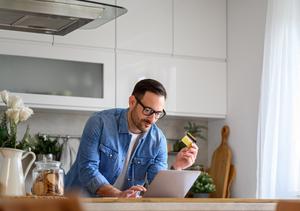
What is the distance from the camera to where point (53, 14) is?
9.81 feet

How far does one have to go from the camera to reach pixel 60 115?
15.1 feet

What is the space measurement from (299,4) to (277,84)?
527 millimetres

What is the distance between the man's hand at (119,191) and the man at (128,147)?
122 millimetres

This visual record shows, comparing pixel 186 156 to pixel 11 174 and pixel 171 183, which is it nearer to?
pixel 171 183

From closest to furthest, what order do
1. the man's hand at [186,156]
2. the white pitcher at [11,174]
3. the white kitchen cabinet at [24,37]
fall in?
the white pitcher at [11,174] → the man's hand at [186,156] → the white kitchen cabinet at [24,37]

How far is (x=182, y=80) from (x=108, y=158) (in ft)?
5.39

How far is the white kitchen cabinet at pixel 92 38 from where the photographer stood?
4.29 meters

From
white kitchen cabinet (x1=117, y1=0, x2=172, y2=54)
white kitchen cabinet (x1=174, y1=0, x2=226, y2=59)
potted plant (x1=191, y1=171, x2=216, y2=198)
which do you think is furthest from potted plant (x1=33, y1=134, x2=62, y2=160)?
white kitchen cabinet (x1=174, y1=0, x2=226, y2=59)

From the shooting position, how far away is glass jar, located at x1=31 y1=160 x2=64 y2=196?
93.7 inches

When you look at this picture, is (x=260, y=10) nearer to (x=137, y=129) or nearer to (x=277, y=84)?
(x=277, y=84)

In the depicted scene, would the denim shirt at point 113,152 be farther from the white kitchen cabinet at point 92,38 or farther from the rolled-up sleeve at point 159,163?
the white kitchen cabinet at point 92,38

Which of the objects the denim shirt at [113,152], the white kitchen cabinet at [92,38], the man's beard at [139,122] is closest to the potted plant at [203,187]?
the white kitchen cabinet at [92,38]

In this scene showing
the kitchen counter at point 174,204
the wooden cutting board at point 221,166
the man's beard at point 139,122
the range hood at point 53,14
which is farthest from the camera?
the wooden cutting board at point 221,166

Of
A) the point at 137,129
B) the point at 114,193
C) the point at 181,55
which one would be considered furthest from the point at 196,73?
the point at 114,193
